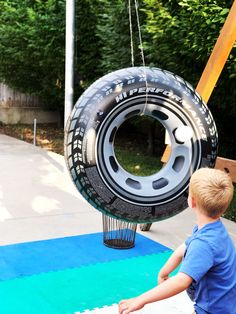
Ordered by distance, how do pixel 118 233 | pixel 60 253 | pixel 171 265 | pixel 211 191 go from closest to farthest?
1. pixel 211 191
2. pixel 171 265
3. pixel 60 253
4. pixel 118 233

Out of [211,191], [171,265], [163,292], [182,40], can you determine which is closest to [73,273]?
[171,265]

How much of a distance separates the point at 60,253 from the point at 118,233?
2.15ft

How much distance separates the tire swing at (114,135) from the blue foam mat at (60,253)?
1.08 m

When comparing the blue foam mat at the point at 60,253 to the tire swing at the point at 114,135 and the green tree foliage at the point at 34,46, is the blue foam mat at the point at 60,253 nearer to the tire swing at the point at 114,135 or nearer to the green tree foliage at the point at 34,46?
the tire swing at the point at 114,135

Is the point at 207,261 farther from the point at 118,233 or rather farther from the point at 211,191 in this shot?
the point at 118,233

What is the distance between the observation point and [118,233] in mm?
4781

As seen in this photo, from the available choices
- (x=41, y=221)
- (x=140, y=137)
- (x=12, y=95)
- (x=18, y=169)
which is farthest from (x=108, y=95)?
(x=12, y=95)

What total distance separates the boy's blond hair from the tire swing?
138 centimetres

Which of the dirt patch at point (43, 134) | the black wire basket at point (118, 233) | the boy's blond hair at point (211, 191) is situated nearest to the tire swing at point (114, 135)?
the black wire basket at point (118, 233)

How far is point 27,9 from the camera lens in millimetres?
10805

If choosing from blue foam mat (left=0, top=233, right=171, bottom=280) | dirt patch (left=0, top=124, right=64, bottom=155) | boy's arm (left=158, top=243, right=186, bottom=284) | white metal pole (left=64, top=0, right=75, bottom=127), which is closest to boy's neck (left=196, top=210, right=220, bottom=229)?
boy's arm (left=158, top=243, right=186, bottom=284)

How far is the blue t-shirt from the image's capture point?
1887 millimetres

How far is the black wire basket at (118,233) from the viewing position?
464 centimetres

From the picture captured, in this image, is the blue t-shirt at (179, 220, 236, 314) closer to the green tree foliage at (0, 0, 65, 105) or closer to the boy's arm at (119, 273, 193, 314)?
the boy's arm at (119, 273, 193, 314)
